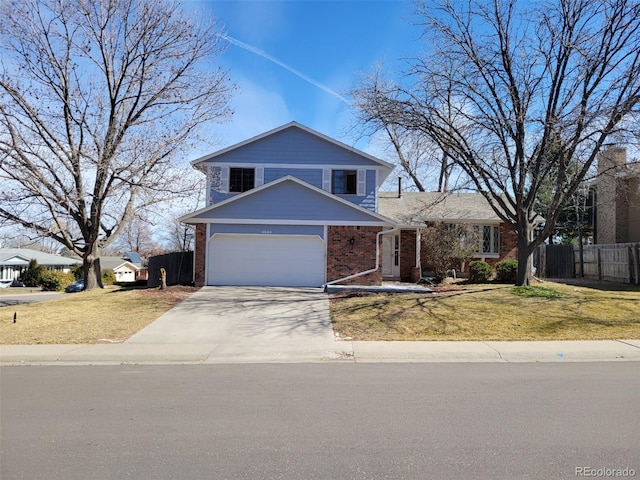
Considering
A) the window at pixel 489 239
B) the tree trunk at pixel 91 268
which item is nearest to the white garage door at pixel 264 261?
the tree trunk at pixel 91 268

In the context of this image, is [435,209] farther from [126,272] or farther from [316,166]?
[126,272]

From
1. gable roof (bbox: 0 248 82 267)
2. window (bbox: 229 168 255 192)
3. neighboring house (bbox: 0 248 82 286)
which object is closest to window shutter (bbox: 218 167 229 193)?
window (bbox: 229 168 255 192)

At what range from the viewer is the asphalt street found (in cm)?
401

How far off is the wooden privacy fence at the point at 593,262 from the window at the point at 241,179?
1742 centimetres

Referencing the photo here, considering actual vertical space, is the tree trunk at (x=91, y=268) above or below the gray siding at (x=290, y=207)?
below

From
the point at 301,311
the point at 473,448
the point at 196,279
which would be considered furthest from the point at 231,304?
A: the point at 473,448

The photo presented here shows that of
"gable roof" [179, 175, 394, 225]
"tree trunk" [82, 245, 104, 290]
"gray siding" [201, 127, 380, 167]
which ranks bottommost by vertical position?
"tree trunk" [82, 245, 104, 290]

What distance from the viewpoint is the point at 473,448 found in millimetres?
4355

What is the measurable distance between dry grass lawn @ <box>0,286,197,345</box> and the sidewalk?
33.0 inches

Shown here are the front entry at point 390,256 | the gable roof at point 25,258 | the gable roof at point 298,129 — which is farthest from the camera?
the gable roof at point 25,258

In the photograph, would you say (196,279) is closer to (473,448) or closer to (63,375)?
(63,375)

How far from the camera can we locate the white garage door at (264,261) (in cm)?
1872

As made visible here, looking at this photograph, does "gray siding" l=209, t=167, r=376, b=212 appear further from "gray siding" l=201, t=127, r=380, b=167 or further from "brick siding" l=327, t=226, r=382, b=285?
"brick siding" l=327, t=226, r=382, b=285

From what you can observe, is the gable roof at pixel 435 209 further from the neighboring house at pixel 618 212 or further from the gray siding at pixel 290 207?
the neighboring house at pixel 618 212
